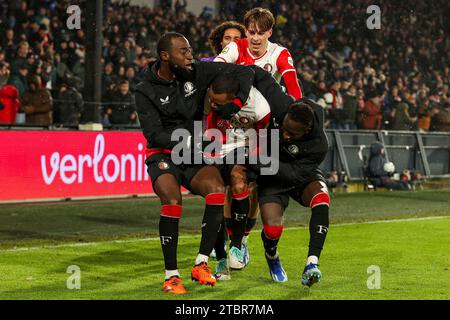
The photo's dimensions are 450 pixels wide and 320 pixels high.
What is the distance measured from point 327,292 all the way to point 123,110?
1129cm

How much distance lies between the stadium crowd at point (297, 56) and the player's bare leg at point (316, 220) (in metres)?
9.53

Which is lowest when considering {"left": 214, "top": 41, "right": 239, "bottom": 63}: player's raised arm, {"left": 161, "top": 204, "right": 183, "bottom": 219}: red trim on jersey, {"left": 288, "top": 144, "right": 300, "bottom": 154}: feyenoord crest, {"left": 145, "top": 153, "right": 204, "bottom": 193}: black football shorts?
{"left": 161, "top": 204, "right": 183, "bottom": 219}: red trim on jersey

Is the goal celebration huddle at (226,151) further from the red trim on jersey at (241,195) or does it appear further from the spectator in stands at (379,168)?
the spectator in stands at (379,168)

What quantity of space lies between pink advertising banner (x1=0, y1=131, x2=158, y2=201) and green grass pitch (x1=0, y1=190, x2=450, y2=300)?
1.17ft

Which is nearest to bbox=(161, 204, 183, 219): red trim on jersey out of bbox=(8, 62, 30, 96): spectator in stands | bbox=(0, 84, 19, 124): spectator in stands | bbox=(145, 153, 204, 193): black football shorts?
bbox=(145, 153, 204, 193): black football shorts

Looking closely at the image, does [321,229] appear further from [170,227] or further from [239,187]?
[170,227]

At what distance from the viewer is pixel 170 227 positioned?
7652mm

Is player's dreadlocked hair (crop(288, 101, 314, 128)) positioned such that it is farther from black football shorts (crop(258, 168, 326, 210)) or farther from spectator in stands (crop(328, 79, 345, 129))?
spectator in stands (crop(328, 79, 345, 129))

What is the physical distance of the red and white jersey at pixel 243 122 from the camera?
8141 mm

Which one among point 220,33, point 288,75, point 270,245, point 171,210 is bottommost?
point 270,245

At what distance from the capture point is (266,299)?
734 centimetres

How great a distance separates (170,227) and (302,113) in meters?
1.38

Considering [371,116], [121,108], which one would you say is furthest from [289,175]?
[371,116]

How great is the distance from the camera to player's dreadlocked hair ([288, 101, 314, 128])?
7832mm
